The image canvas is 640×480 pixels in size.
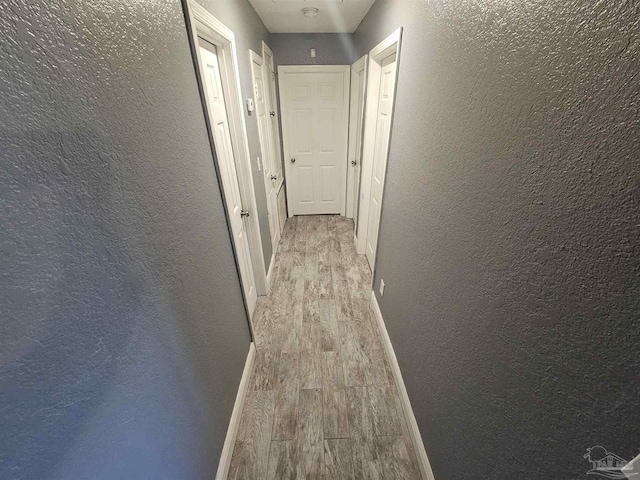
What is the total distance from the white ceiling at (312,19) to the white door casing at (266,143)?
0.37m

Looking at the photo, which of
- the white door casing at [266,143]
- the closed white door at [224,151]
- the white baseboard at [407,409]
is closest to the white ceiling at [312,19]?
the white door casing at [266,143]

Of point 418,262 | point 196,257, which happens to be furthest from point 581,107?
point 196,257

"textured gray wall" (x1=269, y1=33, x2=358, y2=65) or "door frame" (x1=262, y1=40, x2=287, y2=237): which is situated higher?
"textured gray wall" (x1=269, y1=33, x2=358, y2=65)

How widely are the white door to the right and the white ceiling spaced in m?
0.56

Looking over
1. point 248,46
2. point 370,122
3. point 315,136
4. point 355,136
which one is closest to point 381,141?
point 370,122

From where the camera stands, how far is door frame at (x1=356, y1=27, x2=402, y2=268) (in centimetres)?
182

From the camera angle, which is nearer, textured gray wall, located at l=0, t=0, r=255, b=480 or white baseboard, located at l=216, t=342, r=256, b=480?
textured gray wall, located at l=0, t=0, r=255, b=480

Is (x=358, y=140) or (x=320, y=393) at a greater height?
(x=358, y=140)

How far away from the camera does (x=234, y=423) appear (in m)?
1.52

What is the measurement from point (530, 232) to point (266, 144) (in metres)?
2.69

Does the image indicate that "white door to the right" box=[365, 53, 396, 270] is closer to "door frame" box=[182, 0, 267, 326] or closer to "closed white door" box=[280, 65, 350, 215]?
"door frame" box=[182, 0, 267, 326]

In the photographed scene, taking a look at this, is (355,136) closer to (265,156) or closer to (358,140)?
(358,140)

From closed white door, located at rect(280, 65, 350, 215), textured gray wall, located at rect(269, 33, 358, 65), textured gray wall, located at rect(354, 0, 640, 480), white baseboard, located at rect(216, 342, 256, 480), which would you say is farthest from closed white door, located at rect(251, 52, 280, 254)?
textured gray wall, located at rect(354, 0, 640, 480)

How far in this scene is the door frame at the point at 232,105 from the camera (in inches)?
45.0
